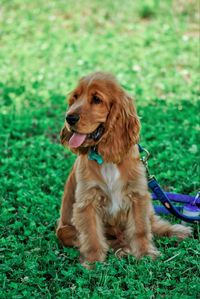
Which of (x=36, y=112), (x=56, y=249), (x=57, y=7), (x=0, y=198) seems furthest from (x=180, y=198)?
(x=57, y=7)

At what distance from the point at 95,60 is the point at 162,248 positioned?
532 cm

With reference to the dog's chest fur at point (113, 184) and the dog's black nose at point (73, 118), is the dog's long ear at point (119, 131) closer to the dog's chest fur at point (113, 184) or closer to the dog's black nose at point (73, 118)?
the dog's chest fur at point (113, 184)

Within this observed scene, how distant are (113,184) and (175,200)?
110 centimetres

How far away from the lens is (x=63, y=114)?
7.89 meters

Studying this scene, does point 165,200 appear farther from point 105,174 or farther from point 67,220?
point 67,220

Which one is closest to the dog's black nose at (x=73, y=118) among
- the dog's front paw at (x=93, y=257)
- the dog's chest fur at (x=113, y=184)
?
the dog's chest fur at (x=113, y=184)

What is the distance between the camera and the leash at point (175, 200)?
17.1 feet

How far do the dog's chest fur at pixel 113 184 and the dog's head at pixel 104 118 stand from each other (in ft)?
0.33

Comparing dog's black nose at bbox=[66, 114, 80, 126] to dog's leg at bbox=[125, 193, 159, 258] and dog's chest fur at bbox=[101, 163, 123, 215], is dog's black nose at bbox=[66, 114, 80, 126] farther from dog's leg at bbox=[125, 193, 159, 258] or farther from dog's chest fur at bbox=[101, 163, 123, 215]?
dog's leg at bbox=[125, 193, 159, 258]

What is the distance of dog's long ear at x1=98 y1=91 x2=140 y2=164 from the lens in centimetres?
461

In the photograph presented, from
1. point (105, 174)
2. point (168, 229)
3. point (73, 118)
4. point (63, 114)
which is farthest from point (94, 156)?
point (63, 114)

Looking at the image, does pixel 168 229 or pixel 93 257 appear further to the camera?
pixel 168 229

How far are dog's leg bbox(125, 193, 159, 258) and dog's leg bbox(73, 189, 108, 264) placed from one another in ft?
0.87

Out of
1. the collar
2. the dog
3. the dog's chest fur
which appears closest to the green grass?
the dog
